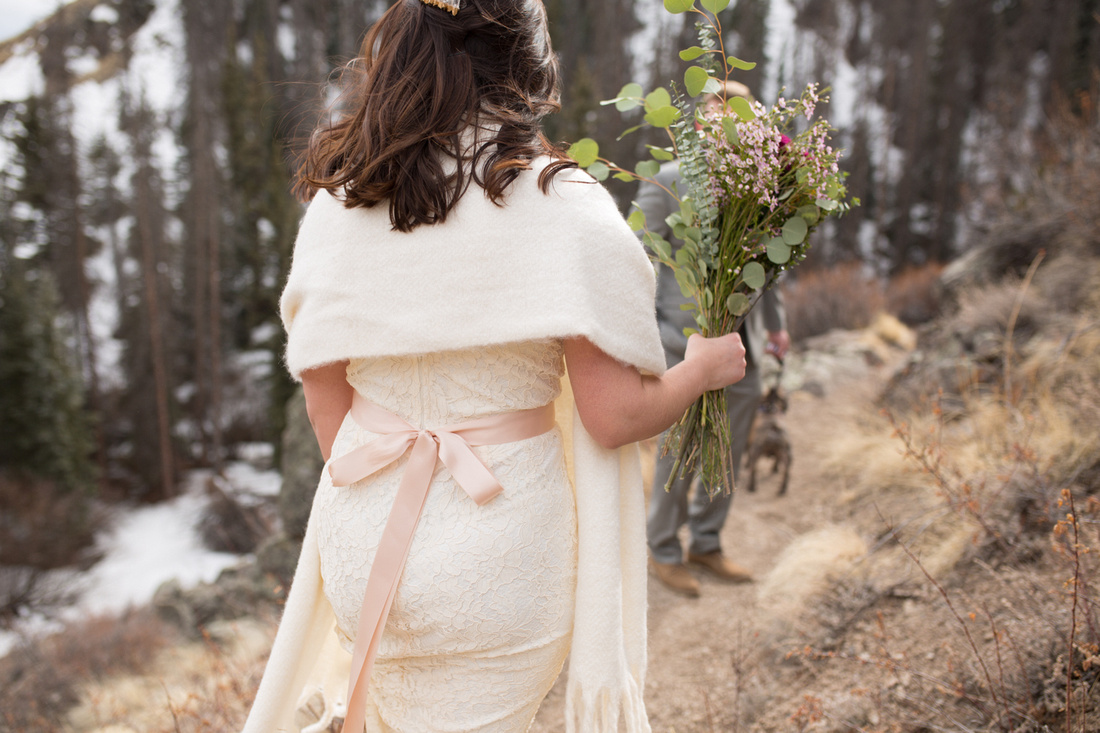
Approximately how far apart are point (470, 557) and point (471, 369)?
1.03 ft

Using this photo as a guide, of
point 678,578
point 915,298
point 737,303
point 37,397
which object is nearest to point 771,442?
point 678,578

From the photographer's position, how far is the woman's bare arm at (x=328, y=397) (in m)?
1.33

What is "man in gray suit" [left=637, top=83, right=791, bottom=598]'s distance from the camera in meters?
2.73

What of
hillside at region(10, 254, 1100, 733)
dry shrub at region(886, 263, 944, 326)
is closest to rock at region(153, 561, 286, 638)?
hillside at region(10, 254, 1100, 733)

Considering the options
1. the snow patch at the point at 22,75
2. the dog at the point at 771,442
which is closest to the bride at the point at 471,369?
the dog at the point at 771,442

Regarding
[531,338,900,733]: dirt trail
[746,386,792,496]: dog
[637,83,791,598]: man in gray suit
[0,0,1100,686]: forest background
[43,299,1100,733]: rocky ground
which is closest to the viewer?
[43,299,1100,733]: rocky ground

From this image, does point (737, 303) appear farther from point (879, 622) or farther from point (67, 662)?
point (67, 662)

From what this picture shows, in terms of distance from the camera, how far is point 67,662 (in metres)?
6.43

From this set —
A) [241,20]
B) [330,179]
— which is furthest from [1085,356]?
[241,20]

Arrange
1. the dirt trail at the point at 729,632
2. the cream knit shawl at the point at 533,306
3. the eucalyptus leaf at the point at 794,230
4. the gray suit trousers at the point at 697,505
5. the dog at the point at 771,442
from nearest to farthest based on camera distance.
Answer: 1. the cream knit shawl at the point at 533,306
2. the eucalyptus leaf at the point at 794,230
3. the dirt trail at the point at 729,632
4. the gray suit trousers at the point at 697,505
5. the dog at the point at 771,442

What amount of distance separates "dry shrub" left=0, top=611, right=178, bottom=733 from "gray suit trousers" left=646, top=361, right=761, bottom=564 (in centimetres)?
400

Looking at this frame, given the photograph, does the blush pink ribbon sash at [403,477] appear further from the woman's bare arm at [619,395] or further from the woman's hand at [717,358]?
the woman's hand at [717,358]

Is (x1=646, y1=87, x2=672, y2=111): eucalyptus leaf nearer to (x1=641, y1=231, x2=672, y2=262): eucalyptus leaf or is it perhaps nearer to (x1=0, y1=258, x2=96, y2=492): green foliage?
(x1=641, y1=231, x2=672, y2=262): eucalyptus leaf

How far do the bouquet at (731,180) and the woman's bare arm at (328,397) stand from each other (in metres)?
0.66
